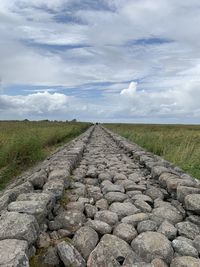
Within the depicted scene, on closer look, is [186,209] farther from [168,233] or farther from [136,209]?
[168,233]

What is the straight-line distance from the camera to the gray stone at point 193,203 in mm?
4758

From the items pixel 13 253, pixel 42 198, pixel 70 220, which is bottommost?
pixel 70 220

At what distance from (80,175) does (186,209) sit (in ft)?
10.1

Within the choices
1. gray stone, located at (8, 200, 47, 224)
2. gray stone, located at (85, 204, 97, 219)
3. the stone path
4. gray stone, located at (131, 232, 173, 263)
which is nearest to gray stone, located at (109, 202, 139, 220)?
the stone path

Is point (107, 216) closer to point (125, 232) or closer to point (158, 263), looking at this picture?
point (125, 232)

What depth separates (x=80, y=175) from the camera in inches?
301

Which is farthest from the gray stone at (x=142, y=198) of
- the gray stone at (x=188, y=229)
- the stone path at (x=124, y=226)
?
the gray stone at (x=188, y=229)

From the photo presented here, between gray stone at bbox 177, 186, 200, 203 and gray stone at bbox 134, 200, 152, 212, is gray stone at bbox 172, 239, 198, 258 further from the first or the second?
gray stone at bbox 177, 186, 200, 203

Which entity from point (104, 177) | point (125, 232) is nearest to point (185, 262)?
point (125, 232)

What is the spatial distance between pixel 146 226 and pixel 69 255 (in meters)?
1.08

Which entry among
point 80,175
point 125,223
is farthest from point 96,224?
point 80,175

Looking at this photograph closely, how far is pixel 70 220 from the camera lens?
4488 mm

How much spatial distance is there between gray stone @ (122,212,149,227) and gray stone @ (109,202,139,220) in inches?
7.7

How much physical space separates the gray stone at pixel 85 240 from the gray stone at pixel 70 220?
0.24m
